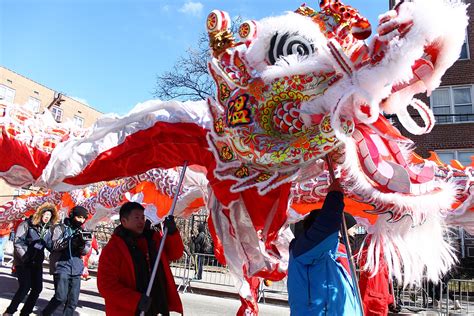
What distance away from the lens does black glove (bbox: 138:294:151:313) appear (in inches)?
109

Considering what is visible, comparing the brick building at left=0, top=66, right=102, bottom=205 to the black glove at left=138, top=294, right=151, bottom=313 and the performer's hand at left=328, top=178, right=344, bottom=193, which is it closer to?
the black glove at left=138, top=294, right=151, bottom=313

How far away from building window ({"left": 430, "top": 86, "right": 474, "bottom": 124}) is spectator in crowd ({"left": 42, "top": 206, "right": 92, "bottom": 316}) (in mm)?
14716

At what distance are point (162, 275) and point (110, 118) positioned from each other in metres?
1.50

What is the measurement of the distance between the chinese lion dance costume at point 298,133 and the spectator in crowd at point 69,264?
1519mm

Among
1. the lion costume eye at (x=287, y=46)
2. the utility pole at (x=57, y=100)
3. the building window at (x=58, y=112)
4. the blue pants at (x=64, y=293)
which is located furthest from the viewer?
the building window at (x=58, y=112)

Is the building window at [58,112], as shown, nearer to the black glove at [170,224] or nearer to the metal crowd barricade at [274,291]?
the metal crowd barricade at [274,291]

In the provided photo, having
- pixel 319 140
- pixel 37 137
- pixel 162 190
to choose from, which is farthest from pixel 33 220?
pixel 319 140

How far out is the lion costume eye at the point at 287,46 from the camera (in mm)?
2545

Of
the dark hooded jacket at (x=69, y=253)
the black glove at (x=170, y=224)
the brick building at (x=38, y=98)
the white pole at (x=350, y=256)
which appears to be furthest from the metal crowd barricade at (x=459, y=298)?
the brick building at (x=38, y=98)

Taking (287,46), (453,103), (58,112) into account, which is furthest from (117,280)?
(58,112)

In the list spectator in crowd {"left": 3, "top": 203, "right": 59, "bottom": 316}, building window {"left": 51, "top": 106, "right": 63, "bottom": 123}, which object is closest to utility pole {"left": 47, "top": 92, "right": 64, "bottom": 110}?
building window {"left": 51, "top": 106, "right": 63, "bottom": 123}

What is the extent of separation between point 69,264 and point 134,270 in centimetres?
241

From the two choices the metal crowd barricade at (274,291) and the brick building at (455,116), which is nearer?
the metal crowd barricade at (274,291)

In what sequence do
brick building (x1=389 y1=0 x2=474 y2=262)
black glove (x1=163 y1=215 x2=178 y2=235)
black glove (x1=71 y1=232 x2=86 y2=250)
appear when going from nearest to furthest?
black glove (x1=163 y1=215 x2=178 y2=235)
black glove (x1=71 y1=232 x2=86 y2=250)
brick building (x1=389 y1=0 x2=474 y2=262)
